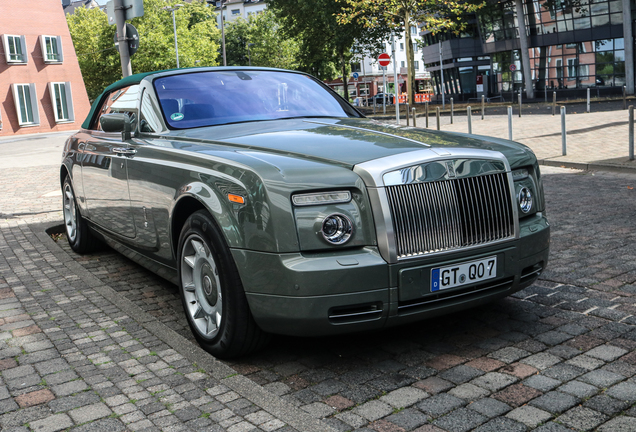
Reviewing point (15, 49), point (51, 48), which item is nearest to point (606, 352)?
point (15, 49)

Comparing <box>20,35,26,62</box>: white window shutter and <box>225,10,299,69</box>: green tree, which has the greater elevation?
<box>225,10,299,69</box>: green tree

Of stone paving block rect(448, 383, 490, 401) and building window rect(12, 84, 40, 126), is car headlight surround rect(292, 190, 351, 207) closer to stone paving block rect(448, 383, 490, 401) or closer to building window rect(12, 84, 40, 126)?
stone paving block rect(448, 383, 490, 401)

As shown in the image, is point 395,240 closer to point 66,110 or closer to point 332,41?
point 332,41

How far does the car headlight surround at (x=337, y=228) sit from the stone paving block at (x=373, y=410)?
748 mm

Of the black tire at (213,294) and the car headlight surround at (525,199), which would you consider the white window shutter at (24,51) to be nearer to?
the black tire at (213,294)

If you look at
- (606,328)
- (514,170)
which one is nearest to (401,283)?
(514,170)

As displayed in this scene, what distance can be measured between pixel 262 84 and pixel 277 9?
1769 inches

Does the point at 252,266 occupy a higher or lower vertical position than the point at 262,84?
lower

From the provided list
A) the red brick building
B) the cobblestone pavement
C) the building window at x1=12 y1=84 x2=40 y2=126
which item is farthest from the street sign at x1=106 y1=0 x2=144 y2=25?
the building window at x1=12 y1=84 x2=40 y2=126

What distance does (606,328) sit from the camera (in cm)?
391

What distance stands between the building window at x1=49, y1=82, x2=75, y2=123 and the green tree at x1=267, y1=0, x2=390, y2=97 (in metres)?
15.3

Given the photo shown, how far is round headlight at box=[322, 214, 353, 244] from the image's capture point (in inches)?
127

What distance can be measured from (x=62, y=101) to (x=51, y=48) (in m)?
3.54

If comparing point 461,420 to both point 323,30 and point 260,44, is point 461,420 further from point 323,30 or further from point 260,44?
point 260,44
